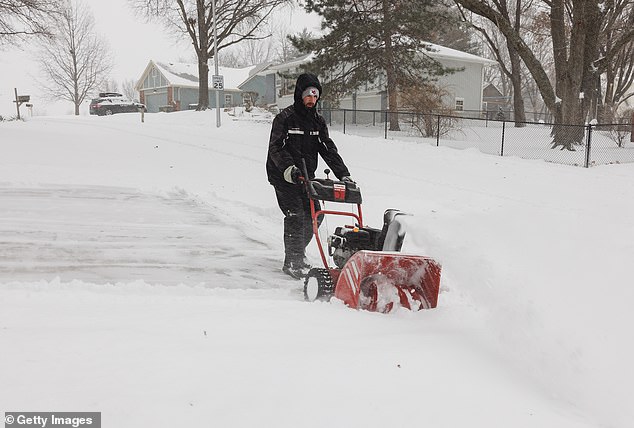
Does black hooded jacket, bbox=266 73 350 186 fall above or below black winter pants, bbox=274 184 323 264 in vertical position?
above

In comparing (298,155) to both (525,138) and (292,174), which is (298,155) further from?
(525,138)

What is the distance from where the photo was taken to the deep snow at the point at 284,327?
2373 millimetres

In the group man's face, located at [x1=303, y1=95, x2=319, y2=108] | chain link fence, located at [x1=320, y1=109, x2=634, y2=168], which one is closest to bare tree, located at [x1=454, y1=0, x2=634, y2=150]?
chain link fence, located at [x1=320, y1=109, x2=634, y2=168]

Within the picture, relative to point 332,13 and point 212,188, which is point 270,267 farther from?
point 332,13

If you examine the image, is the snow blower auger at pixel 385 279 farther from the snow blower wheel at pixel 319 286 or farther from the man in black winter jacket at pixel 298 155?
the man in black winter jacket at pixel 298 155

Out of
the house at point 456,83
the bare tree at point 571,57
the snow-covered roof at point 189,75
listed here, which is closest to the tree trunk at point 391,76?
the bare tree at point 571,57

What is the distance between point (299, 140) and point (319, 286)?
1612mm

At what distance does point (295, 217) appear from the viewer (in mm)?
5266

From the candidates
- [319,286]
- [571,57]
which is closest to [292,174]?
[319,286]

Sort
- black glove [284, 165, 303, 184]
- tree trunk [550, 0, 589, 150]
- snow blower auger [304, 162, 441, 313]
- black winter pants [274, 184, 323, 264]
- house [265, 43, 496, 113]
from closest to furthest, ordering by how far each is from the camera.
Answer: snow blower auger [304, 162, 441, 313]
black glove [284, 165, 303, 184]
black winter pants [274, 184, 323, 264]
tree trunk [550, 0, 589, 150]
house [265, 43, 496, 113]

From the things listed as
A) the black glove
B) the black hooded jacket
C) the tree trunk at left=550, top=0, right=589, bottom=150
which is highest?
the tree trunk at left=550, top=0, right=589, bottom=150

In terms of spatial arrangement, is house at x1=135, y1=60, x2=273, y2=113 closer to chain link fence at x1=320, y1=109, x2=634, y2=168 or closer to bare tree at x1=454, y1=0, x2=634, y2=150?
chain link fence at x1=320, y1=109, x2=634, y2=168

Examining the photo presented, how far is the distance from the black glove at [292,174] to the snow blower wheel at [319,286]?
843 mm

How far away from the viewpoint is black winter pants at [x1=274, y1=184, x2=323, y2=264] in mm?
5242
